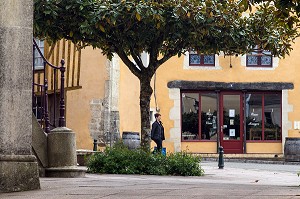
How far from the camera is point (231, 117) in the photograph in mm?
36406

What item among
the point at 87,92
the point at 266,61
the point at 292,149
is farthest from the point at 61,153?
the point at 266,61

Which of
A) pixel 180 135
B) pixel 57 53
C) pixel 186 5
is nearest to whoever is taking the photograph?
pixel 186 5

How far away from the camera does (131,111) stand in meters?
32.8

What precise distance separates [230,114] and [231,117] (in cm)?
14

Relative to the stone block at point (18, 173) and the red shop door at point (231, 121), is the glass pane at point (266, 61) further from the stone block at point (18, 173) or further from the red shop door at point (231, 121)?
the stone block at point (18, 173)

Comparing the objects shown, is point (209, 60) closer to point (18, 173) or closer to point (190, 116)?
point (190, 116)

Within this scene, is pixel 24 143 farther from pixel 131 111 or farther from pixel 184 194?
pixel 131 111

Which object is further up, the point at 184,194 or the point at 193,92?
the point at 193,92

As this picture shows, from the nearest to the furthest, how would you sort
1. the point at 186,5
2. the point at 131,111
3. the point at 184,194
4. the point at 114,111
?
the point at 184,194 < the point at 186,5 < the point at 114,111 < the point at 131,111

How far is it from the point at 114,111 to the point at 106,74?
1.33 metres

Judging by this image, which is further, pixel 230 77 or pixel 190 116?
pixel 190 116

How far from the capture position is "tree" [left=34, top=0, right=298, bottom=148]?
17.0m

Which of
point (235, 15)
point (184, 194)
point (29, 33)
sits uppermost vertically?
point (235, 15)

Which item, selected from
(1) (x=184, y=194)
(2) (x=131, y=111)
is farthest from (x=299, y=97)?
(1) (x=184, y=194)
